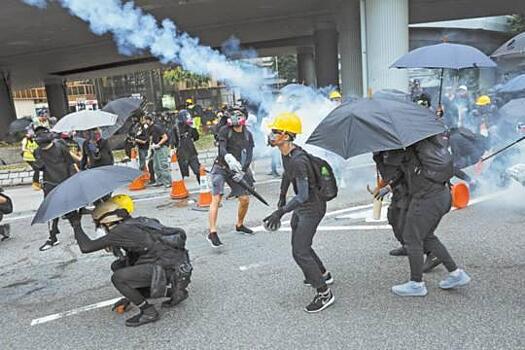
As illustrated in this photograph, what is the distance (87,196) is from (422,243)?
107 inches

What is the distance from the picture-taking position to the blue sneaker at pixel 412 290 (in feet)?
13.8

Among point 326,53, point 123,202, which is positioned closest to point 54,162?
point 123,202

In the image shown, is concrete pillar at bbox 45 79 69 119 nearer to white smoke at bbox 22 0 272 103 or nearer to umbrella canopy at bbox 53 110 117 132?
white smoke at bbox 22 0 272 103

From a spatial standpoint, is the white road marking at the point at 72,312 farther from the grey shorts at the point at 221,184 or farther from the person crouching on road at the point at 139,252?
the grey shorts at the point at 221,184

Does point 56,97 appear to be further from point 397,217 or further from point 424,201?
point 424,201

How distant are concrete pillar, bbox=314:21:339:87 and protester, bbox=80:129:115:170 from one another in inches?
616

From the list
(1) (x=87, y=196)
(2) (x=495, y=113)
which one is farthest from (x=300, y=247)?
(2) (x=495, y=113)

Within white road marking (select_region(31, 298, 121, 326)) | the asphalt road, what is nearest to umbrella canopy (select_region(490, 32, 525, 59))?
the asphalt road

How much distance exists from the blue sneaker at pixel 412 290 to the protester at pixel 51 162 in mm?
4593

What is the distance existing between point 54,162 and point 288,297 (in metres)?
3.89

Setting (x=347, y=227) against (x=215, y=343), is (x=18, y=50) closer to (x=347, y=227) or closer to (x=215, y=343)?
(x=347, y=227)

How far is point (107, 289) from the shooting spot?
195 inches

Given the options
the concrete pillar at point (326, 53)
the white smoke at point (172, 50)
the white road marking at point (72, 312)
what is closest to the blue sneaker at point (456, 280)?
the white road marking at point (72, 312)

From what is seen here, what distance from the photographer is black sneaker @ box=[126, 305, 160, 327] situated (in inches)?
161
